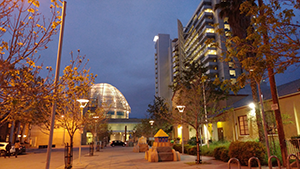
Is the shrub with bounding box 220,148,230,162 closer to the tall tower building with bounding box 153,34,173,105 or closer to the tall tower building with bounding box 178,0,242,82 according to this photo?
the tall tower building with bounding box 178,0,242,82

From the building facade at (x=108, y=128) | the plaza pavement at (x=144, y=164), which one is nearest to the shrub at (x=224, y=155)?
the plaza pavement at (x=144, y=164)

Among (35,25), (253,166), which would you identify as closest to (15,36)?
(35,25)

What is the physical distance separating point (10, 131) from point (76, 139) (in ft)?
73.0

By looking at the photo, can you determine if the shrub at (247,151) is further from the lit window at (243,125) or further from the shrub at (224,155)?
the lit window at (243,125)

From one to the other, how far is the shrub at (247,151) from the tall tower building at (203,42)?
46.8 m

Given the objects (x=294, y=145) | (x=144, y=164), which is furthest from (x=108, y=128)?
Answer: (x=294, y=145)

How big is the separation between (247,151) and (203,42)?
221ft

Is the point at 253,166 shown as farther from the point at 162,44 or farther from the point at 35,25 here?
the point at 162,44

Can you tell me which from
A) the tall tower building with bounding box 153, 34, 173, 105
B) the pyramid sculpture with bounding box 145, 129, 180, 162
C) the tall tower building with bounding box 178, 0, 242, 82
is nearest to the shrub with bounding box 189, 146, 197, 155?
the pyramid sculpture with bounding box 145, 129, 180, 162

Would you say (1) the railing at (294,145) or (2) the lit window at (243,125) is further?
(2) the lit window at (243,125)

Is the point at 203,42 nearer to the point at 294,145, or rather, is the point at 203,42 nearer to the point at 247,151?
the point at 294,145

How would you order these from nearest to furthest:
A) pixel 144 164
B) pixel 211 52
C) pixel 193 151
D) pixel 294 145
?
pixel 294 145 < pixel 144 164 < pixel 193 151 < pixel 211 52

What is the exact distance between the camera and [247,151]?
12.7 meters

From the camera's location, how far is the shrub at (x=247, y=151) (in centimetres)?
1248
